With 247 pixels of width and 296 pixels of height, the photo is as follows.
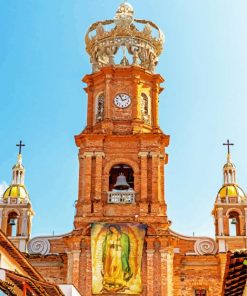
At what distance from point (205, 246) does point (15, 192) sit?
11.7m

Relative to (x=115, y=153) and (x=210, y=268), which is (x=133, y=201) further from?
(x=210, y=268)

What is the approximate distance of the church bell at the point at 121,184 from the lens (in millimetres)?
39312

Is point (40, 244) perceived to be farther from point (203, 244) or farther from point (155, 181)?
point (203, 244)

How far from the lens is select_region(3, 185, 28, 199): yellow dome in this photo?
45.2 meters

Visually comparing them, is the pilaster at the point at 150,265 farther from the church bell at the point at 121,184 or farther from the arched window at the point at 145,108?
the arched window at the point at 145,108

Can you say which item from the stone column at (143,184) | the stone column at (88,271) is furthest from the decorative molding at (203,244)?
the stone column at (88,271)

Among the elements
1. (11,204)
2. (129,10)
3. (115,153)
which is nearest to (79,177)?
(115,153)

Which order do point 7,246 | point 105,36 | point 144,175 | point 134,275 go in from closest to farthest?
point 7,246
point 134,275
point 144,175
point 105,36

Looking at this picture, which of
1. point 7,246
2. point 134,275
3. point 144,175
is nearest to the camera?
point 7,246

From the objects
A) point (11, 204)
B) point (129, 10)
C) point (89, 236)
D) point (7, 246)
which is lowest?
point (7, 246)

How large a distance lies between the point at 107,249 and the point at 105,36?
40.1 feet

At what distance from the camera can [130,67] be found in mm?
41906

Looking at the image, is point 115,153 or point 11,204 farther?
point 11,204

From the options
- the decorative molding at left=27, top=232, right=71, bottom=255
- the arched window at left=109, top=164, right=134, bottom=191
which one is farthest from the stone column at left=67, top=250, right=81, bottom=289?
the arched window at left=109, top=164, right=134, bottom=191
